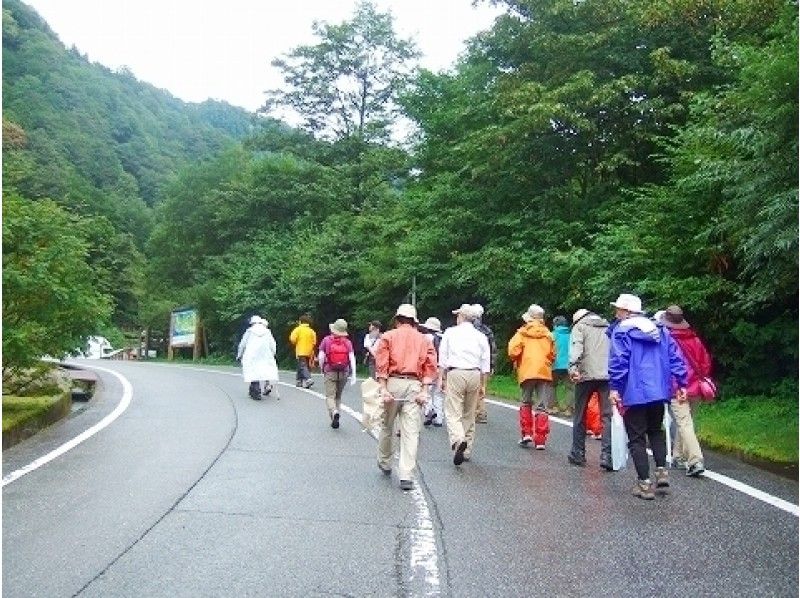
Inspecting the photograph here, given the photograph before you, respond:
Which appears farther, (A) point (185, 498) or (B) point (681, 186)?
(B) point (681, 186)

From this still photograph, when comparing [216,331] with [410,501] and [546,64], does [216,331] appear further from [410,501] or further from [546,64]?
[410,501]

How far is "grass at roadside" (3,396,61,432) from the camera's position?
1114cm

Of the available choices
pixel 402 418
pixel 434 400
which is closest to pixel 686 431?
pixel 402 418

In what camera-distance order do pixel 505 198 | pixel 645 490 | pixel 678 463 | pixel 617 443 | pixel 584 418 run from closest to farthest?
pixel 645 490
pixel 617 443
pixel 678 463
pixel 584 418
pixel 505 198

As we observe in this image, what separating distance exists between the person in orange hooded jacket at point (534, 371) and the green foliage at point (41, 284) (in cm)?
650

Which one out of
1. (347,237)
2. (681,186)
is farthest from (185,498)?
(347,237)

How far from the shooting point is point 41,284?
11945 mm

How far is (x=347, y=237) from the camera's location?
37562 millimetres

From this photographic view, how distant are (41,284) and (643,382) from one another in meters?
8.26

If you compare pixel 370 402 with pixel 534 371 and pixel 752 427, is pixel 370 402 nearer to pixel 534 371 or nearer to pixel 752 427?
pixel 534 371

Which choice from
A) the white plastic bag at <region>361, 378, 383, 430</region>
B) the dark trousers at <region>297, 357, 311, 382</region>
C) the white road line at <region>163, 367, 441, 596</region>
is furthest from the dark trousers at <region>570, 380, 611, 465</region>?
the dark trousers at <region>297, 357, 311, 382</region>

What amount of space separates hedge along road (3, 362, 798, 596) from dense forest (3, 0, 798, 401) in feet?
11.7

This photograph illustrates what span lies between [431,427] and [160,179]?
8726cm

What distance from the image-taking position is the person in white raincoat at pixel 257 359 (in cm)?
1820
